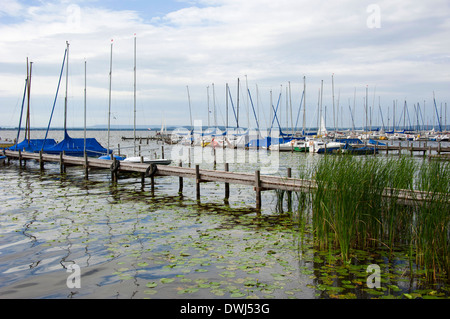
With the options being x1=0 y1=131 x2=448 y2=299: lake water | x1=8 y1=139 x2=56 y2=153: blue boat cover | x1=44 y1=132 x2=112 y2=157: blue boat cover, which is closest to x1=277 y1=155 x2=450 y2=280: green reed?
x1=0 y1=131 x2=448 y2=299: lake water

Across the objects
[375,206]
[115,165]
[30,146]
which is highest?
[30,146]

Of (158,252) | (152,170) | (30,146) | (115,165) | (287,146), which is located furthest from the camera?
(287,146)

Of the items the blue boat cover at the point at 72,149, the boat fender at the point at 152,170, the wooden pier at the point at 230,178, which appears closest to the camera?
the wooden pier at the point at 230,178

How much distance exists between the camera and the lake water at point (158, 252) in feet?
24.2

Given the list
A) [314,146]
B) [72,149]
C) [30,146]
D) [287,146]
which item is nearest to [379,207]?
[72,149]

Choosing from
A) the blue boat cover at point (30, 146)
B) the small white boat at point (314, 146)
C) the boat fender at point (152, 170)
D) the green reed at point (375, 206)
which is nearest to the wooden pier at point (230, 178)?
the boat fender at point (152, 170)

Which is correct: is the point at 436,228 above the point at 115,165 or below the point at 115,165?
below

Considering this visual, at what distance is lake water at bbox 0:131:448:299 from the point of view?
7391mm

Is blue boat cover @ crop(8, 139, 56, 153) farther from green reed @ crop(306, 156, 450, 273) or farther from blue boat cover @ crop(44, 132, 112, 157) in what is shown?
green reed @ crop(306, 156, 450, 273)

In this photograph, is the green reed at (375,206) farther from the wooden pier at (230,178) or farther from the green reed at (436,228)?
the wooden pier at (230,178)

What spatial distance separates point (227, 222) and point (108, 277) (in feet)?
17.4

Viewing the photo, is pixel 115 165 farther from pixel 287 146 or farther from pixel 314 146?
pixel 287 146

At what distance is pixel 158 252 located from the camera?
952 centimetres

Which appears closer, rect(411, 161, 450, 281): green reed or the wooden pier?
rect(411, 161, 450, 281): green reed
